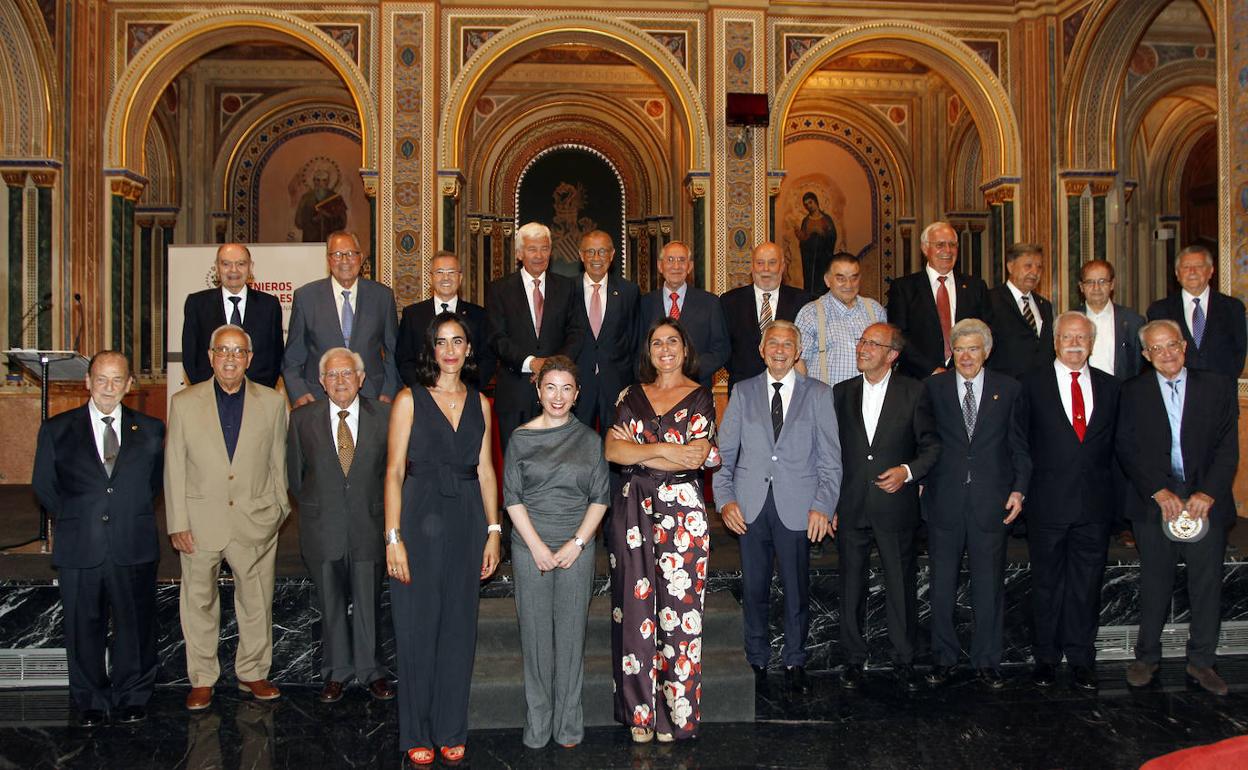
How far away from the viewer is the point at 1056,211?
938cm

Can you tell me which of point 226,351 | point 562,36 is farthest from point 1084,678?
point 562,36

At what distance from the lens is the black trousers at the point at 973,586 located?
431 cm

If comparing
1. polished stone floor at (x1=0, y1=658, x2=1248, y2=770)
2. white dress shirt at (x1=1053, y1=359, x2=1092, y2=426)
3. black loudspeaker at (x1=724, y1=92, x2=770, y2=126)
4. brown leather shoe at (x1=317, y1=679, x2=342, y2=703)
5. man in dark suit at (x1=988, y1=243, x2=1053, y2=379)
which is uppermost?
black loudspeaker at (x1=724, y1=92, x2=770, y2=126)

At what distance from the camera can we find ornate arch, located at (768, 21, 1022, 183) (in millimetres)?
9445

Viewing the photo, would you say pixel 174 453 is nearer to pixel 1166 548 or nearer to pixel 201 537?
pixel 201 537

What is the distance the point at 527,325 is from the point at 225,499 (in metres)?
1.52

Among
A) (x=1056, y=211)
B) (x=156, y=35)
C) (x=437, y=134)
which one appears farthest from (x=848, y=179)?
(x=156, y=35)

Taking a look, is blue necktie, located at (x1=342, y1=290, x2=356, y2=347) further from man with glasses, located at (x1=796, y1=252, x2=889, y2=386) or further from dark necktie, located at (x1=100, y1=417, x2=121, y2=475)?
man with glasses, located at (x1=796, y1=252, x2=889, y2=386)

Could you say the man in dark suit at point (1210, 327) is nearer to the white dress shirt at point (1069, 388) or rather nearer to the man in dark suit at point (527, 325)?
the white dress shirt at point (1069, 388)

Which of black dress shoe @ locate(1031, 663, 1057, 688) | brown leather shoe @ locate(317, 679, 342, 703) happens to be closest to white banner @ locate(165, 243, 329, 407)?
brown leather shoe @ locate(317, 679, 342, 703)

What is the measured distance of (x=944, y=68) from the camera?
9.78 meters

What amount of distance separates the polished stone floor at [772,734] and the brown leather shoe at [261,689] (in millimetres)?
45

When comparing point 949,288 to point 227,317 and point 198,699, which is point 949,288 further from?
point 198,699

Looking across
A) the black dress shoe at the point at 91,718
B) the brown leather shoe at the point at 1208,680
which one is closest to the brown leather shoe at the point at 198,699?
the black dress shoe at the point at 91,718
